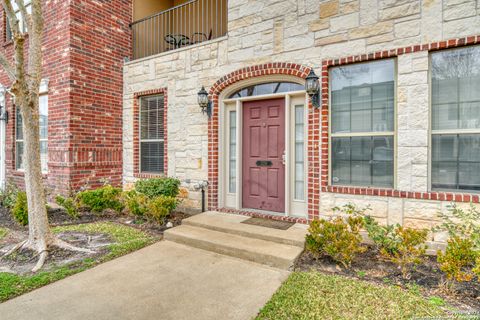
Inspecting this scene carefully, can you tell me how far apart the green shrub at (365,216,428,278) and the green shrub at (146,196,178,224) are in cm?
318

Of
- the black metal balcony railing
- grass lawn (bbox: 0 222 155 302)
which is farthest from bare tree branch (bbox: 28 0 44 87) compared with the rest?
the black metal balcony railing

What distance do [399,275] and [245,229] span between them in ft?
6.61

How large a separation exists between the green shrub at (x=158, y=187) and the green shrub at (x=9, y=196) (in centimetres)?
316

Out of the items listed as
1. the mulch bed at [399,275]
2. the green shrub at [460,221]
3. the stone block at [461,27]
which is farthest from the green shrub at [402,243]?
the stone block at [461,27]

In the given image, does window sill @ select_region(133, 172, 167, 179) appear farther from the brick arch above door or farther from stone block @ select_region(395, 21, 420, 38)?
stone block @ select_region(395, 21, 420, 38)

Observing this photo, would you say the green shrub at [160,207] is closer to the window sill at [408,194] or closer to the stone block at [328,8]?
the window sill at [408,194]

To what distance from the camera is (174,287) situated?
9.38ft

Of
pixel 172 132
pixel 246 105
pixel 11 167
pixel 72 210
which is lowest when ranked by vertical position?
pixel 72 210

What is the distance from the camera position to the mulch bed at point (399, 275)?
261cm

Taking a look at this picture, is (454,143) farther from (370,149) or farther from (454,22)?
(454,22)

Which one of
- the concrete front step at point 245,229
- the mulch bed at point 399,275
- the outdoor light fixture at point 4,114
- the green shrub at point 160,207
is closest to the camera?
the mulch bed at point 399,275

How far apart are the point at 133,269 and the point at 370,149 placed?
3569mm

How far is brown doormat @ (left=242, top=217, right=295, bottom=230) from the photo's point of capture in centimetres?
430

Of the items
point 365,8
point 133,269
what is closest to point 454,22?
point 365,8
